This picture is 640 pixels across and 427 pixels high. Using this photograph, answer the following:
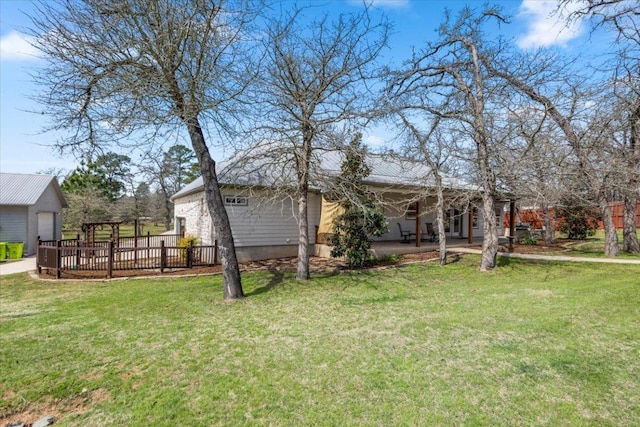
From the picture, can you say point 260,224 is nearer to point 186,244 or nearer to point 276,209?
Result: point 276,209

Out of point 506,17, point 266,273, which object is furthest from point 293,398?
point 506,17

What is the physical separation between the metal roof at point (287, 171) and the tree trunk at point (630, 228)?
6.26 m

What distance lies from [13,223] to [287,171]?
16.0 m

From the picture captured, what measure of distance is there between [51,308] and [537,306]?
9.72 m

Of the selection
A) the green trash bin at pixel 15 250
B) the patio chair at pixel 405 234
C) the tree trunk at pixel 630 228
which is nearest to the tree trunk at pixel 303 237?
the patio chair at pixel 405 234

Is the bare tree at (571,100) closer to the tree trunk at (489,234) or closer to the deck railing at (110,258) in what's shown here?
the tree trunk at (489,234)

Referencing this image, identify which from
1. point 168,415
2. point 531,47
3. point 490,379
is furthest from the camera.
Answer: point 531,47

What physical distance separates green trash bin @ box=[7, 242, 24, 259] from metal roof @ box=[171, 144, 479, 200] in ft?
24.4

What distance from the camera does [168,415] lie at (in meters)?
3.05

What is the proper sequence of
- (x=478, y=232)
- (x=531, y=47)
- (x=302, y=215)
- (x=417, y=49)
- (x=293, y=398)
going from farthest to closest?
(x=478, y=232) → (x=417, y=49) → (x=531, y=47) → (x=302, y=215) → (x=293, y=398)

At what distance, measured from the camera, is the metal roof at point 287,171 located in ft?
27.6

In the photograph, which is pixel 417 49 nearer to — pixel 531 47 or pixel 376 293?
pixel 531 47

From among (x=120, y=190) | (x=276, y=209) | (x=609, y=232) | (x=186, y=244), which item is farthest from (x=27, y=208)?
(x=609, y=232)

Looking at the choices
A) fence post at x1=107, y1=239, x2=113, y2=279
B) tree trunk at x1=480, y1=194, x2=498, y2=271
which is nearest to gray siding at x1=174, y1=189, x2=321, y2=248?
fence post at x1=107, y1=239, x2=113, y2=279
